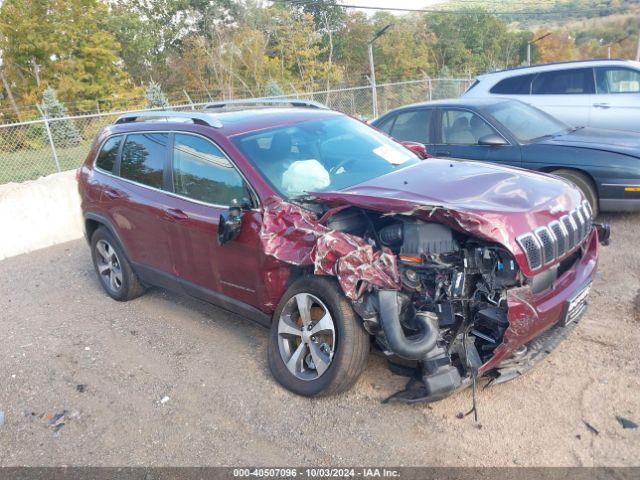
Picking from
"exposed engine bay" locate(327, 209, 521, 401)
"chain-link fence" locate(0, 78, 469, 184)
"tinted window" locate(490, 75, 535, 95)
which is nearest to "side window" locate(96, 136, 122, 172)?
"exposed engine bay" locate(327, 209, 521, 401)

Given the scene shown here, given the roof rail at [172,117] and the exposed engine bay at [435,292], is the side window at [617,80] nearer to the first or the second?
the exposed engine bay at [435,292]

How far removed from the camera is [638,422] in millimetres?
2980

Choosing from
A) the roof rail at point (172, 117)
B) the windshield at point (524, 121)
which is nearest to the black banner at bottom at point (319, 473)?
the roof rail at point (172, 117)

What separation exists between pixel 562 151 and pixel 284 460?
4791 mm

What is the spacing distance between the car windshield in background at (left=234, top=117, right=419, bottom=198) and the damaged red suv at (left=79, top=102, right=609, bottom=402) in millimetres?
13

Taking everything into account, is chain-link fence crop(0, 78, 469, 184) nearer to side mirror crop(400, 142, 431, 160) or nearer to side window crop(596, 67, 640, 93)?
side mirror crop(400, 142, 431, 160)

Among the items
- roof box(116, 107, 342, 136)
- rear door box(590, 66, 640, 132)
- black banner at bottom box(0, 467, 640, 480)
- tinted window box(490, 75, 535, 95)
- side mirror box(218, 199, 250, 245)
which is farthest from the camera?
tinted window box(490, 75, 535, 95)

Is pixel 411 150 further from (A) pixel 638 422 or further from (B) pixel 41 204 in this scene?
(B) pixel 41 204

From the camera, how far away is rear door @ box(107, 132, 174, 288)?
4.48m

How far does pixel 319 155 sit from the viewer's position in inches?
162

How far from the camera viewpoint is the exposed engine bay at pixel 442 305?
2.99 m

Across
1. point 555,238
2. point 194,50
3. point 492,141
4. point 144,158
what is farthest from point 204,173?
point 194,50

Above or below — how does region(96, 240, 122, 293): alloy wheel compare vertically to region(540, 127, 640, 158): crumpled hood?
below

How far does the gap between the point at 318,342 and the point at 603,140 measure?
15.1 feet
